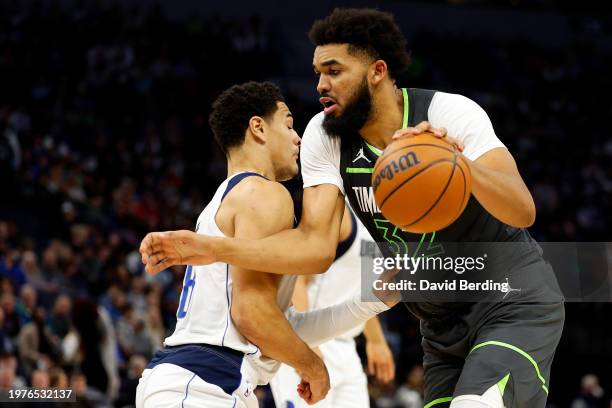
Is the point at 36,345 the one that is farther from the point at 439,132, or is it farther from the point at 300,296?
the point at 439,132

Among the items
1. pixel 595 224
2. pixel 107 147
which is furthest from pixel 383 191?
pixel 595 224

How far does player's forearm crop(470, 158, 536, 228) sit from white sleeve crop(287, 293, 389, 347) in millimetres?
1067

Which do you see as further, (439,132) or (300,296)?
(300,296)

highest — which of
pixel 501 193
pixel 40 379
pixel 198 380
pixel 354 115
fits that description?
pixel 354 115

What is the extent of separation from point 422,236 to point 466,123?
1.90 ft

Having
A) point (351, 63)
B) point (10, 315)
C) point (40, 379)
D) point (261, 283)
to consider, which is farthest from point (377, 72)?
point (10, 315)

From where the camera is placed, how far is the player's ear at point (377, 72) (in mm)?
4137

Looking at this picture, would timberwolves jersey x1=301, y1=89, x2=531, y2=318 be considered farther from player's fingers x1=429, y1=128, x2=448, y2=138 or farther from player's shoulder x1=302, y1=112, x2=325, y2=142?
player's fingers x1=429, y1=128, x2=448, y2=138

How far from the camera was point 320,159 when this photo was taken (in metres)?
4.17

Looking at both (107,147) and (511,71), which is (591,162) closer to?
(511,71)

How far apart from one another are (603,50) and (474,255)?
18.5m

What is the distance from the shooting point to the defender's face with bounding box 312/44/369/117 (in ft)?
13.4

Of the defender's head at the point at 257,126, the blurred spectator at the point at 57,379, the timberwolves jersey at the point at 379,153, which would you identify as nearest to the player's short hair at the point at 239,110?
the defender's head at the point at 257,126

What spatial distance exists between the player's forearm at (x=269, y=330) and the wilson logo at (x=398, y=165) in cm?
82
